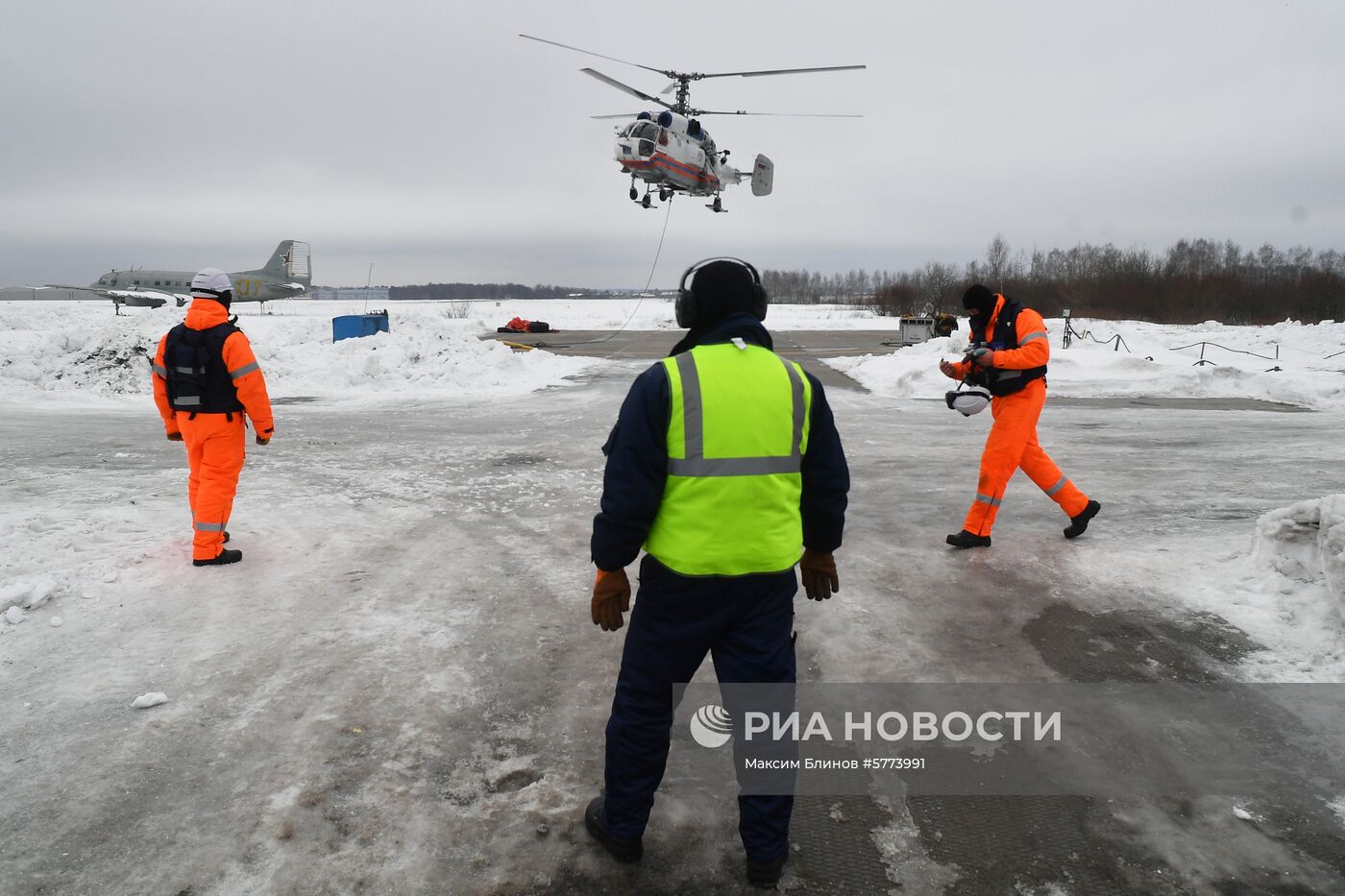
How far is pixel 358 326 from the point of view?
21266 mm

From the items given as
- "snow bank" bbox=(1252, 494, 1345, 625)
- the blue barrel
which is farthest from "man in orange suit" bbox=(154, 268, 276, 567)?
the blue barrel

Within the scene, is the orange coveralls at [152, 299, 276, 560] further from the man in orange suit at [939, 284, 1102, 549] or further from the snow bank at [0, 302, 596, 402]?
the snow bank at [0, 302, 596, 402]

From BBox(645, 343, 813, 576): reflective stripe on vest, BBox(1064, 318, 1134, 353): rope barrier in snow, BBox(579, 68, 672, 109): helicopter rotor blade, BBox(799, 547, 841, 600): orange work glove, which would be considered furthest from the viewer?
BBox(1064, 318, 1134, 353): rope barrier in snow

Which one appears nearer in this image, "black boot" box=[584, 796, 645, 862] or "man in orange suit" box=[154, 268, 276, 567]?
"black boot" box=[584, 796, 645, 862]

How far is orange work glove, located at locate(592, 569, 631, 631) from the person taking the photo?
8.86ft

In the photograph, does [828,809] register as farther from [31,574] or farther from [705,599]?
[31,574]

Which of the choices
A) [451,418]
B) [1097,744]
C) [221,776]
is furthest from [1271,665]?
[451,418]

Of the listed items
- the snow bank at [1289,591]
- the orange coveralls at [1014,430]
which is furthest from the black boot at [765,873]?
the orange coveralls at [1014,430]

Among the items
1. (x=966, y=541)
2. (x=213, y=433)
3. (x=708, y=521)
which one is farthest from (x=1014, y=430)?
(x=213, y=433)

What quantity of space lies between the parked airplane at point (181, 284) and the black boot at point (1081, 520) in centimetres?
4374

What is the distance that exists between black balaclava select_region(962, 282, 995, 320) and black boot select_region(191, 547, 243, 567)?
5.39m

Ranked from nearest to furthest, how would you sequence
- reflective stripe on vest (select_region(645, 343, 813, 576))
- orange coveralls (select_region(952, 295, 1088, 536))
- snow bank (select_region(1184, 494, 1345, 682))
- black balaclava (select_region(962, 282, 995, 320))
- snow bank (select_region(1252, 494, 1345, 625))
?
reflective stripe on vest (select_region(645, 343, 813, 576)) < snow bank (select_region(1184, 494, 1345, 682)) < snow bank (select_region(1252, 494, 1345, 625)) < orange coveralls (select_region(952, 295, 1088, 536)) < black balaclava (select_region(962, 282, 995, 320))

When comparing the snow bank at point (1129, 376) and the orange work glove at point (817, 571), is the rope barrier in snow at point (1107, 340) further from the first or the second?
the orange work glove at point (817, 571)

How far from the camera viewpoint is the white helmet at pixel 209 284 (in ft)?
17.9
